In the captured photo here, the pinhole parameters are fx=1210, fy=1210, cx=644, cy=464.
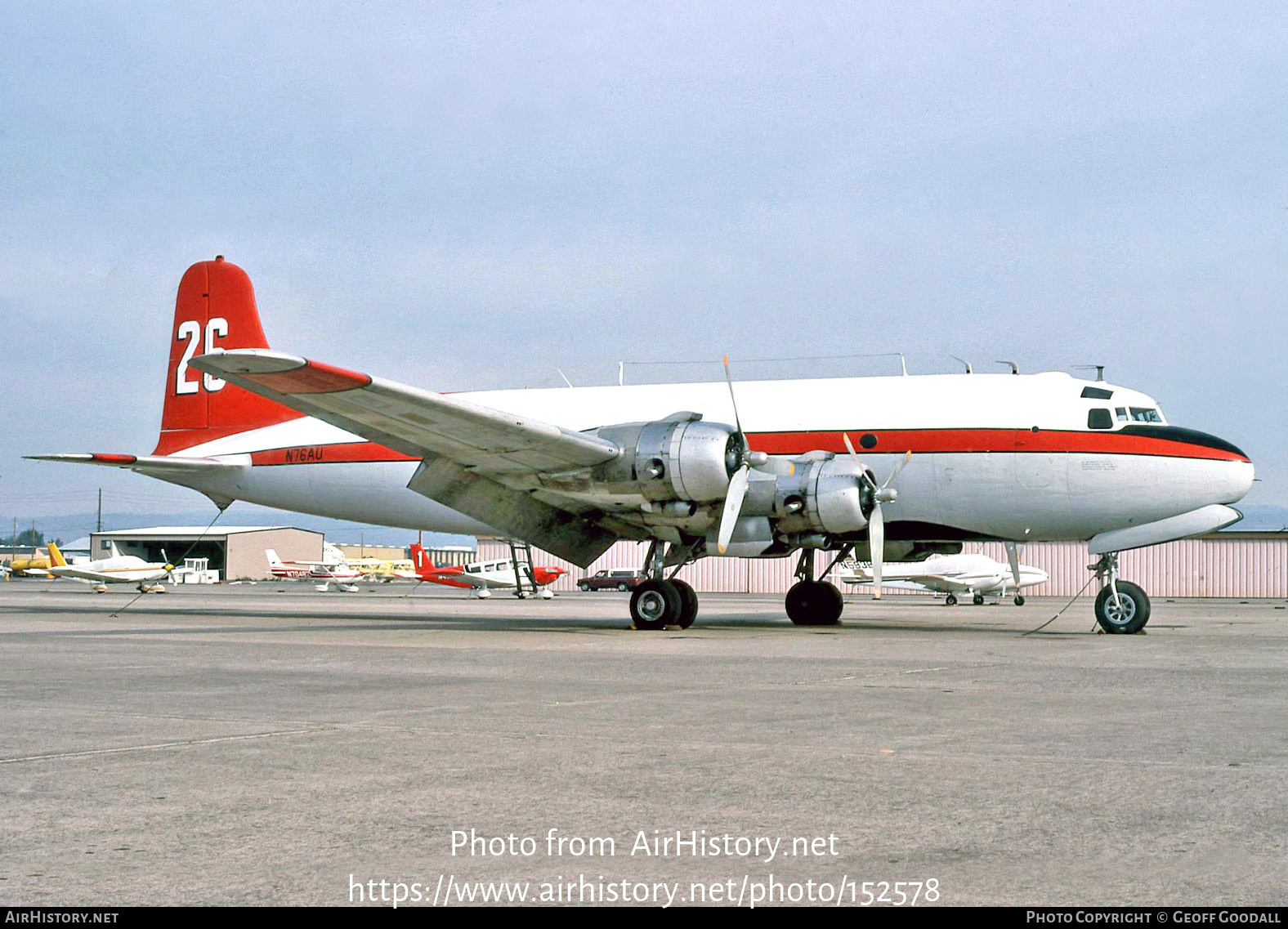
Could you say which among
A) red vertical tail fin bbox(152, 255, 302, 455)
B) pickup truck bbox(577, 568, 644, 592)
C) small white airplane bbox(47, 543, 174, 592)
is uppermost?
red vertical tail fin bbox(152, 255, 302, 455)

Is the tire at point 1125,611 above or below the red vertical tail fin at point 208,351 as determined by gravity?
below

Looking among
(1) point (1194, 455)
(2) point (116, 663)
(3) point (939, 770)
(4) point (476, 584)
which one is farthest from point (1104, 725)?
(4) point (476, 584)

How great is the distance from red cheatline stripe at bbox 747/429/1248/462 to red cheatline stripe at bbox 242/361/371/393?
8.41 m

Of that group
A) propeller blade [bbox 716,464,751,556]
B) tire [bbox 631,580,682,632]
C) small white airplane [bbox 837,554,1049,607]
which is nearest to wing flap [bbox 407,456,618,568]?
tire [bbox 631,580,682,632]

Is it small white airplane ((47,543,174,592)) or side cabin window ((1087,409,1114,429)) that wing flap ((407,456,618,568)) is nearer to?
side cabin window ((1087,409,1114,429))

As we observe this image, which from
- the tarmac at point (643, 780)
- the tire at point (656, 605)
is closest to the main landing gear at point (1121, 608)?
the tarmac at point (643, 780)

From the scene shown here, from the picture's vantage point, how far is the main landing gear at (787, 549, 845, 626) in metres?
23.0

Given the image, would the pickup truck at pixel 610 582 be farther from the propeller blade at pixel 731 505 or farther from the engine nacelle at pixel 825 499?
the propeller blade at pixel 731 505

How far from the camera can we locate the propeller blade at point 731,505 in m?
18.8

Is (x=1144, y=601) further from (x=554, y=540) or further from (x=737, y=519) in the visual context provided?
(x=554, y=540)

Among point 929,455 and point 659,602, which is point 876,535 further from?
point 659,602

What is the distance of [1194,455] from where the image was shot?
19922mm

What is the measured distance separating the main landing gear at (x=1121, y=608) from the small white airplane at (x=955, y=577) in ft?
79.5

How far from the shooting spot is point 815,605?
75.5 ft
